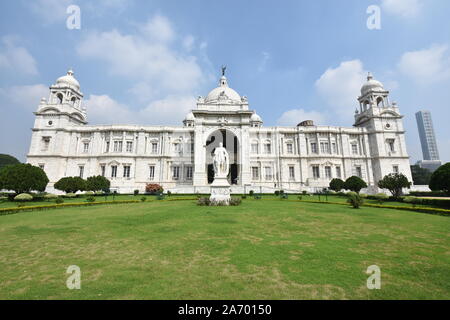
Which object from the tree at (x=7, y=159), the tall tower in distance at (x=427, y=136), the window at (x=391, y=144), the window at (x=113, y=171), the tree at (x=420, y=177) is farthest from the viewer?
the tall tower in distance at (x=427, y=136)

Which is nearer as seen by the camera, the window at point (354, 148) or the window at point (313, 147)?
the window at point (313, 147)

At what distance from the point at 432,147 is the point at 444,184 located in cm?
21265

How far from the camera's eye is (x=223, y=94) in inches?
1596

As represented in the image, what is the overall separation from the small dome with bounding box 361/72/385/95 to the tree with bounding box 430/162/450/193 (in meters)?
28.9

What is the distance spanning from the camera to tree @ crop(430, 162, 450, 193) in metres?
18.2

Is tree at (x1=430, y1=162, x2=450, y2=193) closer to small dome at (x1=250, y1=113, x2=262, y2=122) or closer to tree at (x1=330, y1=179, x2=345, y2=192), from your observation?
tree at (x1=330, y1=179, x2=345, y2=192)

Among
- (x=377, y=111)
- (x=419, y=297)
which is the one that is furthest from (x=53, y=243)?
(x=377, y=111)

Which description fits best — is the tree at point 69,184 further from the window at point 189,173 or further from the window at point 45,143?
the window at point 45,143

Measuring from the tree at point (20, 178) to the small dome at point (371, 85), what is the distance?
183 ft

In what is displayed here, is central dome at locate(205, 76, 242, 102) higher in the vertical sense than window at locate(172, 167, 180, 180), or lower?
higher

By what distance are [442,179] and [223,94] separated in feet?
108

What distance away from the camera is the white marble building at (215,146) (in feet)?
123

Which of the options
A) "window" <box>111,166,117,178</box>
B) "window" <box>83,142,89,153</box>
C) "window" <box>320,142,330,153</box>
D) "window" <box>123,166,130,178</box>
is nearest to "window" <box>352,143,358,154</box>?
"window" <box>320,142,330,153</box>

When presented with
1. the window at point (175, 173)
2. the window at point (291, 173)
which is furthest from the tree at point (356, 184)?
the window at point (175, 173)
